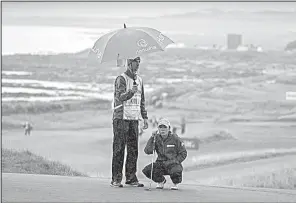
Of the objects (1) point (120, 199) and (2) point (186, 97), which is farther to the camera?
(2) point (186, 97)

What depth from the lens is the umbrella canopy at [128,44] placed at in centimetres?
805

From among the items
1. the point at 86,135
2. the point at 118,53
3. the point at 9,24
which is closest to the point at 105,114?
the point at 86,135

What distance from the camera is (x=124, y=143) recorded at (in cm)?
823

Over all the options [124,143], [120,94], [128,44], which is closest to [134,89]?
[120,94]

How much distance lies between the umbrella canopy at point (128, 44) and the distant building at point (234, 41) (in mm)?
5465

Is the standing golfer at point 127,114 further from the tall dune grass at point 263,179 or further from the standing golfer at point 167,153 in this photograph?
the tall dune grass at point 263,179

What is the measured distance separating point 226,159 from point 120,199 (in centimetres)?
572

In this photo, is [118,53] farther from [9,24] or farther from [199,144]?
[9,24]

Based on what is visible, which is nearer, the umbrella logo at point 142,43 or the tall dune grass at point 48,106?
the umbrella logo at point 142,43

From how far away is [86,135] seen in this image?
13.6 meters

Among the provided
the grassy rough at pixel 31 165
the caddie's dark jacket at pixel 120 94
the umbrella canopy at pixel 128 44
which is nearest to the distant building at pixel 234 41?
the grassy rough at pixel 31 165

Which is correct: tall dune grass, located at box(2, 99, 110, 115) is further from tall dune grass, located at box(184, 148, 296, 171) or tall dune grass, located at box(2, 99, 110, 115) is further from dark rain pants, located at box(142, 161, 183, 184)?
dark rain pants, located at box(142, 161, 183, 184)

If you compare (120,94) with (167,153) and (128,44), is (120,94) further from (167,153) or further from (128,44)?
(167,153)

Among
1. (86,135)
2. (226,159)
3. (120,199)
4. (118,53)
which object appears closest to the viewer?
(120,199)
